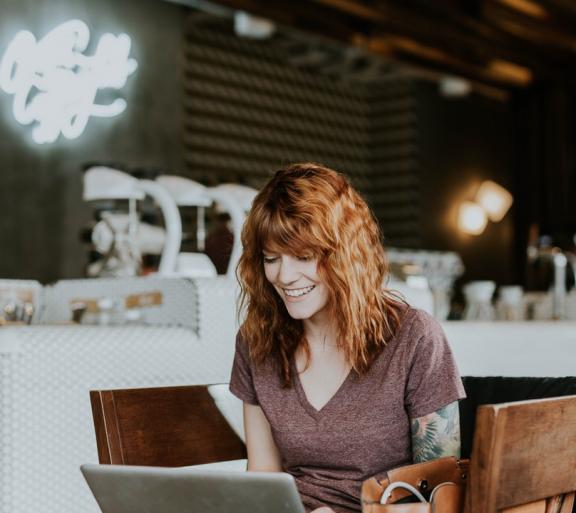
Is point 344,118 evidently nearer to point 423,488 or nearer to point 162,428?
point 162,428

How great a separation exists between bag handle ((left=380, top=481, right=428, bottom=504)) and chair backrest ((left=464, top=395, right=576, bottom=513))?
124 millimetres

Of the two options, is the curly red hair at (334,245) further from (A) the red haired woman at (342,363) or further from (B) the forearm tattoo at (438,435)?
(B) the forearm tattoo at (438,435)

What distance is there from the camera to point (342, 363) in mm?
1767

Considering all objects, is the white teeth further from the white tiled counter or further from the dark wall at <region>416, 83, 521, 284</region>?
the dark wall at <region>416, 83, 521, 284</region>

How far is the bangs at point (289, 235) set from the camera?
168cm

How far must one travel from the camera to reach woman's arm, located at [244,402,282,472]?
6.03ft

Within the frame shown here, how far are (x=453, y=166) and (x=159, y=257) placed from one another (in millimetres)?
7042

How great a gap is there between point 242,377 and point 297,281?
10.0 inches

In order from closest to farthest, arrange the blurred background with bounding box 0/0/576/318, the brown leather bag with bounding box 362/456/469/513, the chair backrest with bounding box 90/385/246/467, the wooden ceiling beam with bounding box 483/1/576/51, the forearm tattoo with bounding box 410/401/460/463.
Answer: the brown leather bag with bounding box 362/456/469/513
the forearm tattoo with bounding box 410/401/460/463
the chair backrest with bounding box 90/385/246/467
the blurred background with bounding box 0/0/576/318
the wooden ceiling beam with bounding box 483/1/576/51

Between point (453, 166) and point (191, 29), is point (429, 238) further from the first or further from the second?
point (191, 29)

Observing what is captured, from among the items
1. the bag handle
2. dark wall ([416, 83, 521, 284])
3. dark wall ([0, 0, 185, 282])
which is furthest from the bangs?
dark wall ([416, 83, 521, 284])

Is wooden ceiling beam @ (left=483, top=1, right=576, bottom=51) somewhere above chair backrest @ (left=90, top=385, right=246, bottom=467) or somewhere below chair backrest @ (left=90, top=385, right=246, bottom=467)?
above

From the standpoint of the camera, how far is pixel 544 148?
9375 millimetres

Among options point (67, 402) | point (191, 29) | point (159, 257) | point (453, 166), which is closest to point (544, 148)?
point (453, 166)
